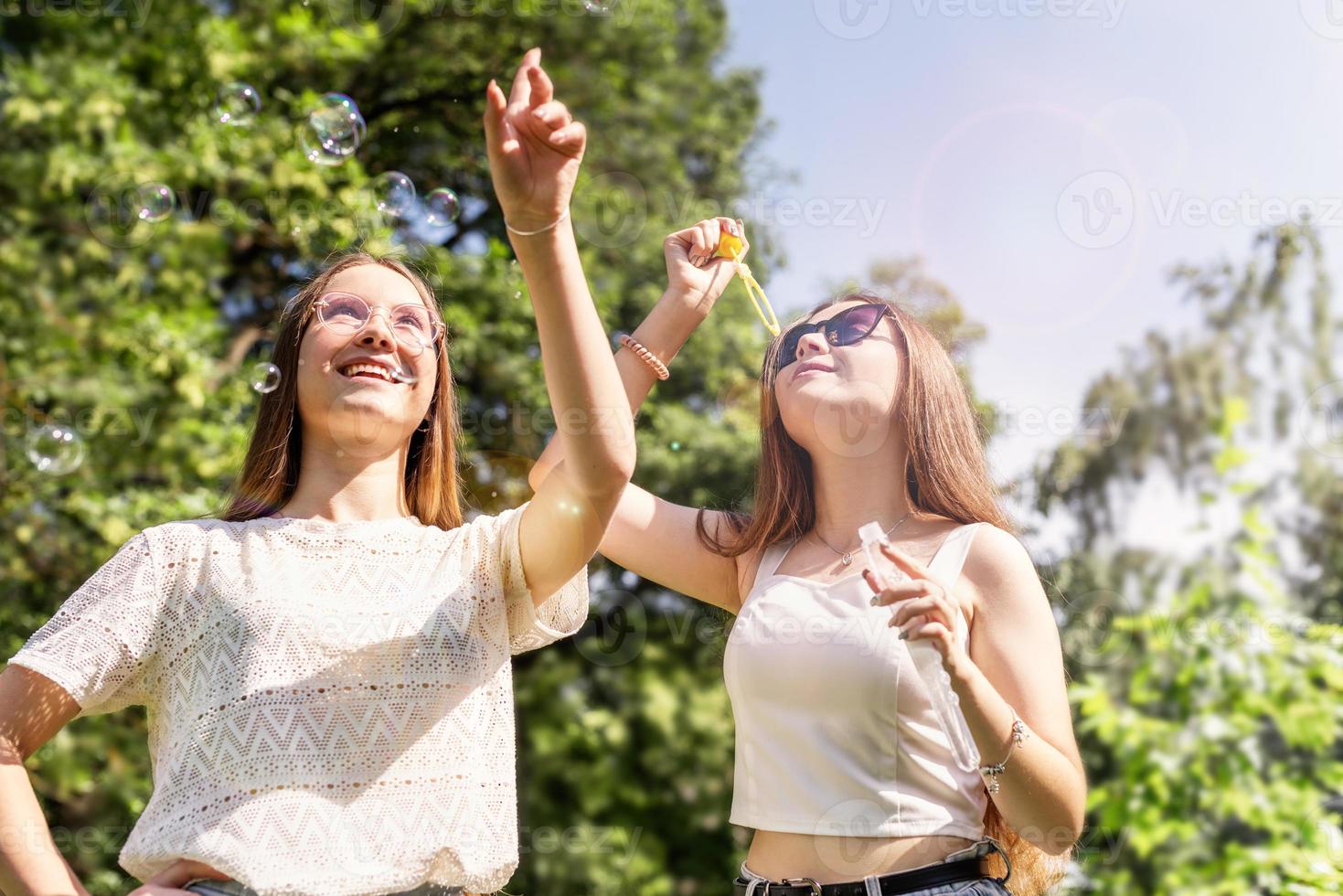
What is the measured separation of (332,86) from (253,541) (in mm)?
5942

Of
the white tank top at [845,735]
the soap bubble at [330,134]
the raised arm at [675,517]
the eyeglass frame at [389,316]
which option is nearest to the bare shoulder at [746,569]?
the raised arm at [675,517]

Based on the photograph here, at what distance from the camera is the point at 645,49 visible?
7676 millimetres

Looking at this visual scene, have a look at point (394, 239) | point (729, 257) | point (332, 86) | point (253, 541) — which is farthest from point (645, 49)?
point (253, 541)

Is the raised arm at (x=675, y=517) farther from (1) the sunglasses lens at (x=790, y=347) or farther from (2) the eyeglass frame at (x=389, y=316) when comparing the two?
(2) the eyeglass frame at (x=389, y=316)

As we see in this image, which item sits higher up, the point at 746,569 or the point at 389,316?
the point at 389,316

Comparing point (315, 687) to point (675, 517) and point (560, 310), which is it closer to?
point (560, 310)

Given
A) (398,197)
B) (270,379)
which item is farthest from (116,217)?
(270,379)

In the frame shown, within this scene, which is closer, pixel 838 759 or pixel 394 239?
pixel 838 759

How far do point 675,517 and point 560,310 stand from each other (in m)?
0.87

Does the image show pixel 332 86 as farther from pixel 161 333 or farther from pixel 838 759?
pixel 838 759

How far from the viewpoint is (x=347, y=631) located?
163 cm

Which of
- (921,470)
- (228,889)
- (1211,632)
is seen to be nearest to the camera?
(228,889)

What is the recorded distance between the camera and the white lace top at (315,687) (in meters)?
1.51

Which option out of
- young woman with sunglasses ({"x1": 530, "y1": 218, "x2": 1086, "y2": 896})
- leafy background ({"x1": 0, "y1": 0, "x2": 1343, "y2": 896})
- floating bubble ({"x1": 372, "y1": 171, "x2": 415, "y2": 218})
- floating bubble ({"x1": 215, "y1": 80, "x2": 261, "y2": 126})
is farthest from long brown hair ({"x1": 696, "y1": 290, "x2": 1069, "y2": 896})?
leafy background ({"x1": 0, "y1": 0, "x2": 1343, "y2": 896})
